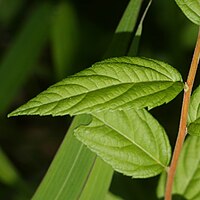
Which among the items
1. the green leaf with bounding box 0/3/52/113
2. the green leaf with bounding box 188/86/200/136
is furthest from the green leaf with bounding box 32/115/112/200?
the green leaf with bounding box 0/3/52/113

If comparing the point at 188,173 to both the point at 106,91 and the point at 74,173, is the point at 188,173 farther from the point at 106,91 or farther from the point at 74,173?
the point at 106,91

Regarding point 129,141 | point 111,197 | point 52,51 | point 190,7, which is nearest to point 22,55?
point 52,51

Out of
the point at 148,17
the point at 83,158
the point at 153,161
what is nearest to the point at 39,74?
the point at 148,17

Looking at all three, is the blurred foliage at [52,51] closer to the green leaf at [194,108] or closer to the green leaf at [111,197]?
the green leaf at [111,197]

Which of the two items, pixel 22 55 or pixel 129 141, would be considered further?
pixel 22 55

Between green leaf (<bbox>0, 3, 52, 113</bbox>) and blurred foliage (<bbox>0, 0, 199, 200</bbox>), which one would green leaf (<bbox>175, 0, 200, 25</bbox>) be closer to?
blurred foliage (<bbox>0, 0, 199, 200</bbox>)
